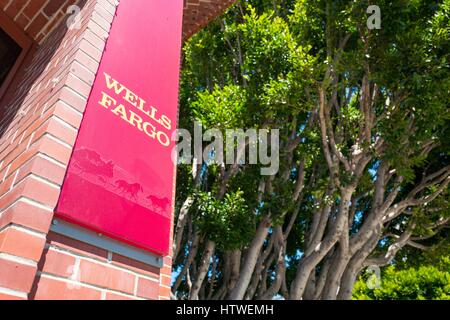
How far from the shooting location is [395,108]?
6941 mm

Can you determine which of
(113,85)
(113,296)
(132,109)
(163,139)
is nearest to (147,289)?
(113,296)

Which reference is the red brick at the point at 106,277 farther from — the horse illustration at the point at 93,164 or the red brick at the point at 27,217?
the horse illustration at the point at 93,164

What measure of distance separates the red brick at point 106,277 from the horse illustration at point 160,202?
15.0 inches

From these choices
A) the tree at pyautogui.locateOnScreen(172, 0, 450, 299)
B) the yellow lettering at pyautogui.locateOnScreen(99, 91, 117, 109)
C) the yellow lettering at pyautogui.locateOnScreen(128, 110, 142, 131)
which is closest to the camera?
the yellow lettering at pyautogui.locateOnScreen(99, 91, 117, 109)

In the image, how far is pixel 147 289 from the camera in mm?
1748

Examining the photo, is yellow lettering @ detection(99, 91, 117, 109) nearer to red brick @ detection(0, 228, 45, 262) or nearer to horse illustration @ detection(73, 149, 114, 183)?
horse illustration @ detection(73, 149, 114, 183)

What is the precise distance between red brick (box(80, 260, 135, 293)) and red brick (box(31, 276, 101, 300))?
46mm

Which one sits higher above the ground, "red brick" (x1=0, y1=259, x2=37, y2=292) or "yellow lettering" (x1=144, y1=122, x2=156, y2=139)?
"yellow lettering" (x1=144, y1=122, x2=156, y2=139)

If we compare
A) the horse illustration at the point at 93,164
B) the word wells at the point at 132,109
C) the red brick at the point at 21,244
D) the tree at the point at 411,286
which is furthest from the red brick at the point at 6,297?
the tree at the point at 411,286

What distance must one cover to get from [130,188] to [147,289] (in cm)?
51

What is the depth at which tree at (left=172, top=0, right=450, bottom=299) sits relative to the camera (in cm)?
643

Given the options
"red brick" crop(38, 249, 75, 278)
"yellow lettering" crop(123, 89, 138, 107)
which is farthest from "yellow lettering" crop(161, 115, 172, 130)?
"red brick" crop(38, 249, 75, 278)
